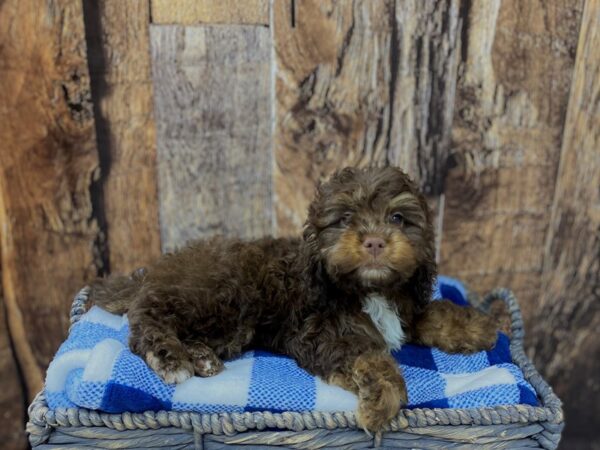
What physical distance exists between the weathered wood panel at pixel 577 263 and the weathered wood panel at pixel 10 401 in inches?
146

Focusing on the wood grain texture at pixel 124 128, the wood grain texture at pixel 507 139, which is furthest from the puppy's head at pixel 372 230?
the wood grain texture at pixel 124 128

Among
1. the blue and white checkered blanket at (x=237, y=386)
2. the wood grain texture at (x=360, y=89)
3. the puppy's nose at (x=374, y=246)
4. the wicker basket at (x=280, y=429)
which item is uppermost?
the wood grain texture at (x=360, y=89)

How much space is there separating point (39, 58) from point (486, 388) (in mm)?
3123

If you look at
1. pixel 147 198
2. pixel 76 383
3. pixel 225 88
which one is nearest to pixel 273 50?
pixel 225 88

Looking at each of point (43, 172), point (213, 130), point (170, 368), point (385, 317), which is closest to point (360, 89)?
point (213, 130)

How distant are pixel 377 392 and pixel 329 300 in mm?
605

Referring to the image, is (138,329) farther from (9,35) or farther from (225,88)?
(9,35)

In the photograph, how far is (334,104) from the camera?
4109mm

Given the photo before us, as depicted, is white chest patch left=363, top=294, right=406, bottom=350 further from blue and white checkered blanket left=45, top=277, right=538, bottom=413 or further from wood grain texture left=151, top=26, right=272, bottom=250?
wood grain texture left=151, top=26, right=272, bottom=250

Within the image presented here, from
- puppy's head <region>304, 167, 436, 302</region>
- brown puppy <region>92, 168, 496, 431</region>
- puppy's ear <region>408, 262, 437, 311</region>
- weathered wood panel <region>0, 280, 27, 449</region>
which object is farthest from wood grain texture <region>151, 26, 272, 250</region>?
puppy's ear <region>408, 262, 437, 311</region>

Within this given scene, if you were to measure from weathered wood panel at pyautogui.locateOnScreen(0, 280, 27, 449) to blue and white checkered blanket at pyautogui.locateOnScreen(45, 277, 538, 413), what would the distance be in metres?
1.40

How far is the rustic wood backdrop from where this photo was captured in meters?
3.88

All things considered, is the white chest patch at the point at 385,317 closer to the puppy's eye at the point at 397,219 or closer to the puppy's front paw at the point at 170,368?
the puppy's eye at the point at 397,219

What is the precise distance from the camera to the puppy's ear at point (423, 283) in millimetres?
3098
